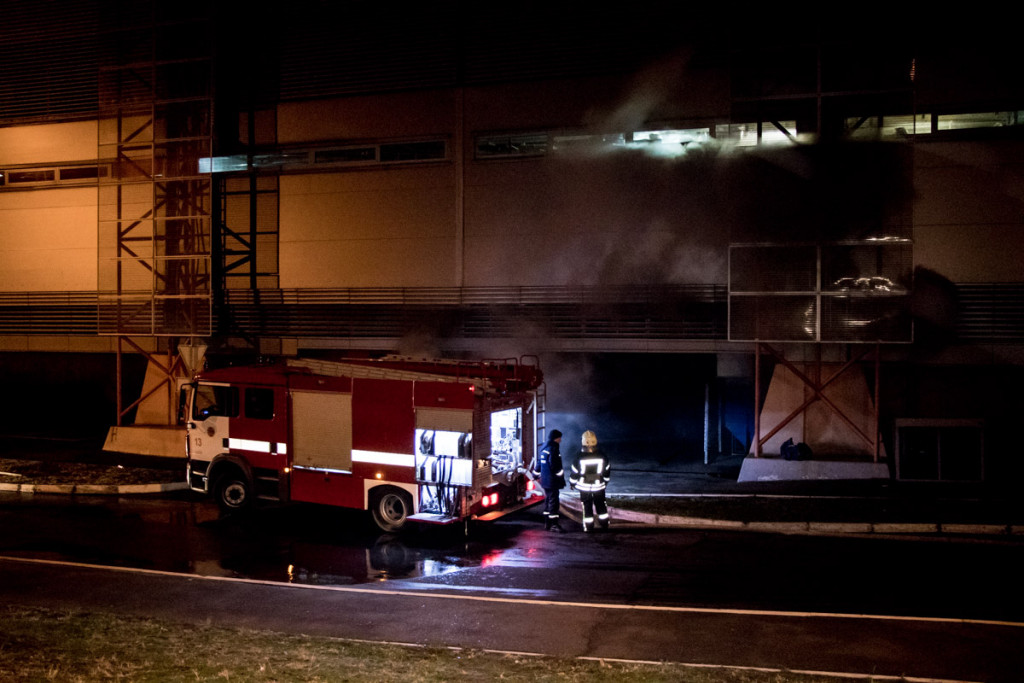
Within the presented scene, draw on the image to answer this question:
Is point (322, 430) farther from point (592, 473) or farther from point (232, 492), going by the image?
point (592, 473)

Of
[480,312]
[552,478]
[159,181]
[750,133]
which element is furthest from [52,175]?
[750,133]

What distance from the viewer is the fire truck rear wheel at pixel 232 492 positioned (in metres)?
14.1

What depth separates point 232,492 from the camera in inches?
563

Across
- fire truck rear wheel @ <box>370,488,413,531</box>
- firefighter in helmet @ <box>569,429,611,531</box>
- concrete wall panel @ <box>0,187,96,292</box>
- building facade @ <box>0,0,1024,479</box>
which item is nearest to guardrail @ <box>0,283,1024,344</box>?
building facade @ <box>0,0,1024,479</box>

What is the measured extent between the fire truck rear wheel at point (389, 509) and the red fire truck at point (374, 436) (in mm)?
18

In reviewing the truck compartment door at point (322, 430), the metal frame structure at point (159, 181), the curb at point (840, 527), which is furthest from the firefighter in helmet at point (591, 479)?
the metal frame structure at point (159, 181)

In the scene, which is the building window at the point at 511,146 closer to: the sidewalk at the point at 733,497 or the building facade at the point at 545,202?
the building facade at the point at 545,202

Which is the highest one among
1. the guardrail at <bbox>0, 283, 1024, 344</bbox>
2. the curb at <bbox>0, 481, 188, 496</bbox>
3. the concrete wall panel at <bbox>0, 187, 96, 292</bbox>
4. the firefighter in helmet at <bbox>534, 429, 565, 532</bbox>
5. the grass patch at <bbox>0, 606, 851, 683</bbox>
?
the concrete wall panel at <bbox>0, 187, 96, 292</bbox>

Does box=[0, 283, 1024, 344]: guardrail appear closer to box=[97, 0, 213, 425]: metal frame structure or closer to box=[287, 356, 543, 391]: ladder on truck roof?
box=[97, 0, 213, 425]: metal frame structure

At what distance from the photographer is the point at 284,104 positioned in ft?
72.0

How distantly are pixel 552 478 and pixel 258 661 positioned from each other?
21.0 ft

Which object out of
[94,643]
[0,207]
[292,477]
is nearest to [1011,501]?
[292,477]

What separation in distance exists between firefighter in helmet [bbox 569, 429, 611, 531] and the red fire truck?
1.12 m

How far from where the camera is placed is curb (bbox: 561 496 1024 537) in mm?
11922
